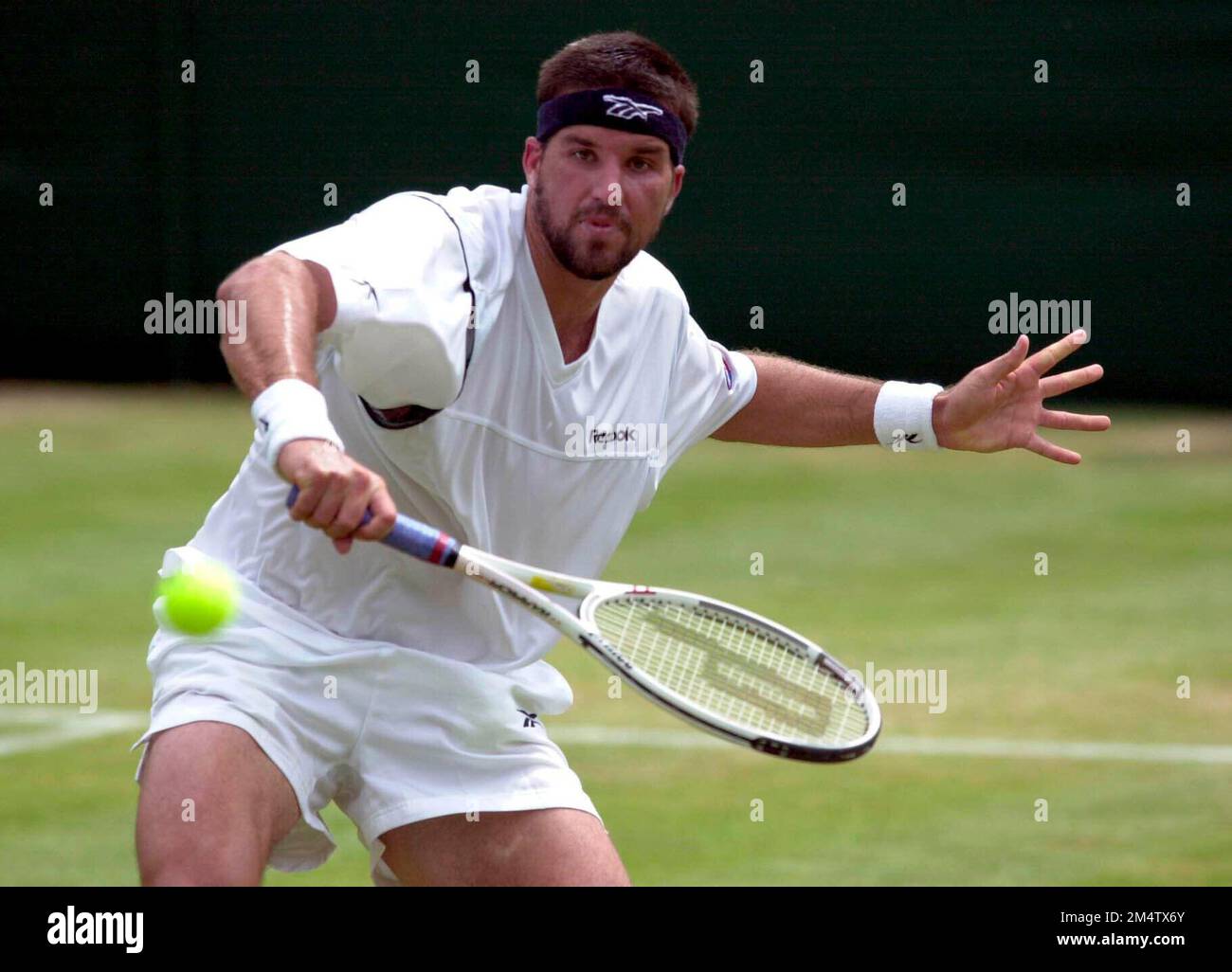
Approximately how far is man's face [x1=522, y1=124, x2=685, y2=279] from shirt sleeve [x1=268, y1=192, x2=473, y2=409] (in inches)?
9.0

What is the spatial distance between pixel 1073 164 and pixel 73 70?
20.7ft

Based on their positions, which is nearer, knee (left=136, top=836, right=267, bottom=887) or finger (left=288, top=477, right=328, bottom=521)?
finger (left=288, top=477, right=328, bottom=521)

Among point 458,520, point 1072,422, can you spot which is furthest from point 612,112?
point 1072,422

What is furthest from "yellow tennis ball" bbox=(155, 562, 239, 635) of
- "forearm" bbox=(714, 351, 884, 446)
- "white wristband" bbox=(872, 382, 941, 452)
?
"white wristband" bbox=(872, 382, 941, 452)

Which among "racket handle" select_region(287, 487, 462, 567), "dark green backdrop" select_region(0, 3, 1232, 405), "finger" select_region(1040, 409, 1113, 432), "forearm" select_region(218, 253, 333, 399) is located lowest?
"racket handle" select_region(287, 487, 462, 567)

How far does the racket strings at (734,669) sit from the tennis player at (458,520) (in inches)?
12.8

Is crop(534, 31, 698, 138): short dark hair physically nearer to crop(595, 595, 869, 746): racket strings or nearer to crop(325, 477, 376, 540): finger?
crop(595, 595, 869, 746): racket strings

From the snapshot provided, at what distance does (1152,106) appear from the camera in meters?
12.8

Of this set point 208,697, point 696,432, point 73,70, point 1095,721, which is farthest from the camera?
point 73,70

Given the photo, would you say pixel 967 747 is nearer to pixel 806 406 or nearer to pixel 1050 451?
pixel 1050 451

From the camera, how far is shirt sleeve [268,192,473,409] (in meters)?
3.48

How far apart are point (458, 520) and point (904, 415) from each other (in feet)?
3.56
